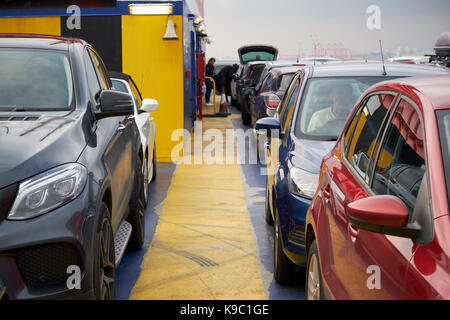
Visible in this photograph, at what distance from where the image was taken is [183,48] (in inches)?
512

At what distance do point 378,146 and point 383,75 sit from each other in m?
3.44

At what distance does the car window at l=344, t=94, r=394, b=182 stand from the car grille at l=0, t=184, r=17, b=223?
1.73 meters

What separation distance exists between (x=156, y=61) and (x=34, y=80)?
7.90 meters

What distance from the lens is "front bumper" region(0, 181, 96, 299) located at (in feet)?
11.0

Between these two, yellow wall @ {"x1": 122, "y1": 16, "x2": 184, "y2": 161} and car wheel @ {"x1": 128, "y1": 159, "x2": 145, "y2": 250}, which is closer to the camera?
car wheel @ {"x1": 128, "y1": 159, "x2": 145, "y2": 250}

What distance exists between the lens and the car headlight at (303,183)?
5.31 meters

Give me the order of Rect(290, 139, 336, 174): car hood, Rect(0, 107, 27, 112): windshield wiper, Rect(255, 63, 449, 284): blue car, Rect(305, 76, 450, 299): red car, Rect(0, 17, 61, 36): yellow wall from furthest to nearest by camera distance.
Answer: Rect(0, 17, 61, 36): yellow wall → Rect(290, 139, 336, 174): car hood → Rect(255, 63, 449, 284): blue car → Rect(0, 107, 27, 112): windshield wiper → Rect(305, 76, 450, 299): red car

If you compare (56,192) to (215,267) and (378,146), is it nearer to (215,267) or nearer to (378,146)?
(378,146)

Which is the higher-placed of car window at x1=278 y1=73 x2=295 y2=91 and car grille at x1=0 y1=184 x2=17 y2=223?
car window at x1=278 y1=73 x2=295 y2=91

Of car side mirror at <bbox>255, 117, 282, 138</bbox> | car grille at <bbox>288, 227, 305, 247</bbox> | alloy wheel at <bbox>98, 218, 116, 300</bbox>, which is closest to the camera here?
alloy wheel at <bbox>98, 218, 116, 300</bbox>

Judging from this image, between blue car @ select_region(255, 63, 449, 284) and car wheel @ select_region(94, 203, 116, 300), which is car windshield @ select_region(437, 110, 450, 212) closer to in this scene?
car wheel @ select_region(94, 203, 116, 300)

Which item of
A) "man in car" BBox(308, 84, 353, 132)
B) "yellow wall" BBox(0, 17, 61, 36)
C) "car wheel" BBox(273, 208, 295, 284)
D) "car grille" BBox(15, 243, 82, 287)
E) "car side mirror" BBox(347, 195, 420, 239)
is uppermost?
"yellow wall" BBox(0, 17, 61, 36)

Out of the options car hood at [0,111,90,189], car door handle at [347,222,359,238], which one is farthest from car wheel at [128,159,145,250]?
car door handle at [347,222,359,238]

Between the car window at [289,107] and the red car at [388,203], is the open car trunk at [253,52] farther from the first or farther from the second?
the red car at [388,203]
